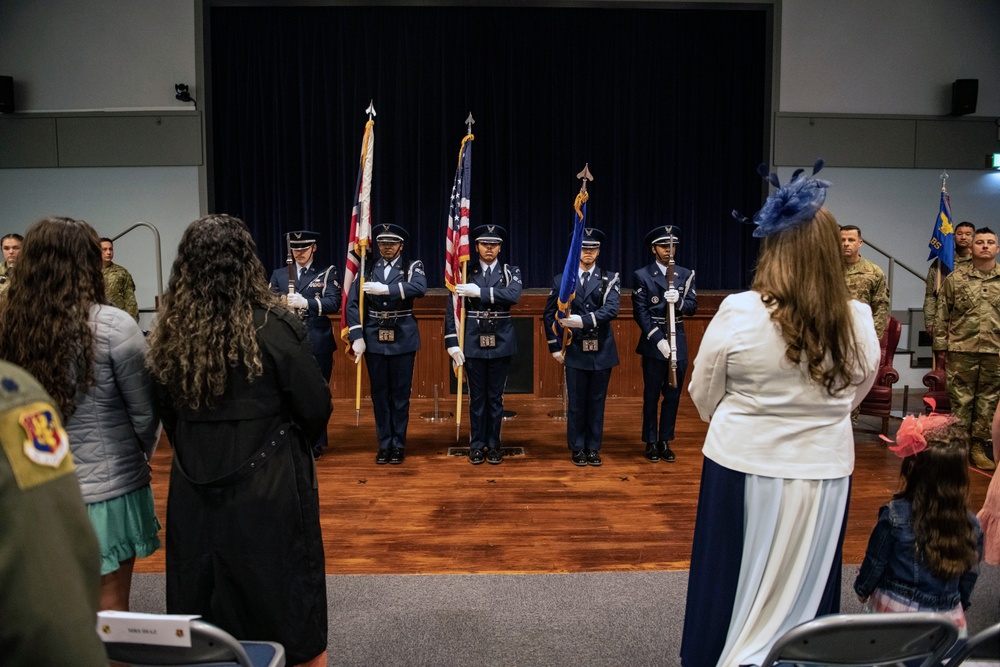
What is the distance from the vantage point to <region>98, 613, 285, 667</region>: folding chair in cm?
141

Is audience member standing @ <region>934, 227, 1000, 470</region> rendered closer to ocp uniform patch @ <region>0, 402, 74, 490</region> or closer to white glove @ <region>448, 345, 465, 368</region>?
white glove @ <region>448, 345, 465, 368</region>

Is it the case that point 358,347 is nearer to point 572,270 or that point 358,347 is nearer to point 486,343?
point 486,343

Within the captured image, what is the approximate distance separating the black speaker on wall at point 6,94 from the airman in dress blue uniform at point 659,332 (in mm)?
6708

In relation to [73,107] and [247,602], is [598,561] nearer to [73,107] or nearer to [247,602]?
[247,602]

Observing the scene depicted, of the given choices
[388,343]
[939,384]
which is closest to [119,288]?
[388,343]

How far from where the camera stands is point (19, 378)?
27.5 inches

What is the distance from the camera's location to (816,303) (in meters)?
1.80

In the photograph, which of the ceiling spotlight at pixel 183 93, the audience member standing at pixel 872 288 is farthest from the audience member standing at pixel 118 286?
the audience member standing at pixel 872 288

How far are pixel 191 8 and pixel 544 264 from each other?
464 centimetres

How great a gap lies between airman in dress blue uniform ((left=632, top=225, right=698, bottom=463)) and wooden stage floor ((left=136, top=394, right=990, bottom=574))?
0.20 metres

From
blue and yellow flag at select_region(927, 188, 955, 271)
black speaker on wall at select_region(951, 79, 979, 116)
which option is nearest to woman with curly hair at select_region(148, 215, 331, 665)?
blue and yellow flag at select_region(927, 188, 955, 271)


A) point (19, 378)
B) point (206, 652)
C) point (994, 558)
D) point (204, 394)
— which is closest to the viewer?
point (19, 378)

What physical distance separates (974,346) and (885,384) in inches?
23.9

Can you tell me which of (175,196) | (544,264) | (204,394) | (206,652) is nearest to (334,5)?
(175,196)
